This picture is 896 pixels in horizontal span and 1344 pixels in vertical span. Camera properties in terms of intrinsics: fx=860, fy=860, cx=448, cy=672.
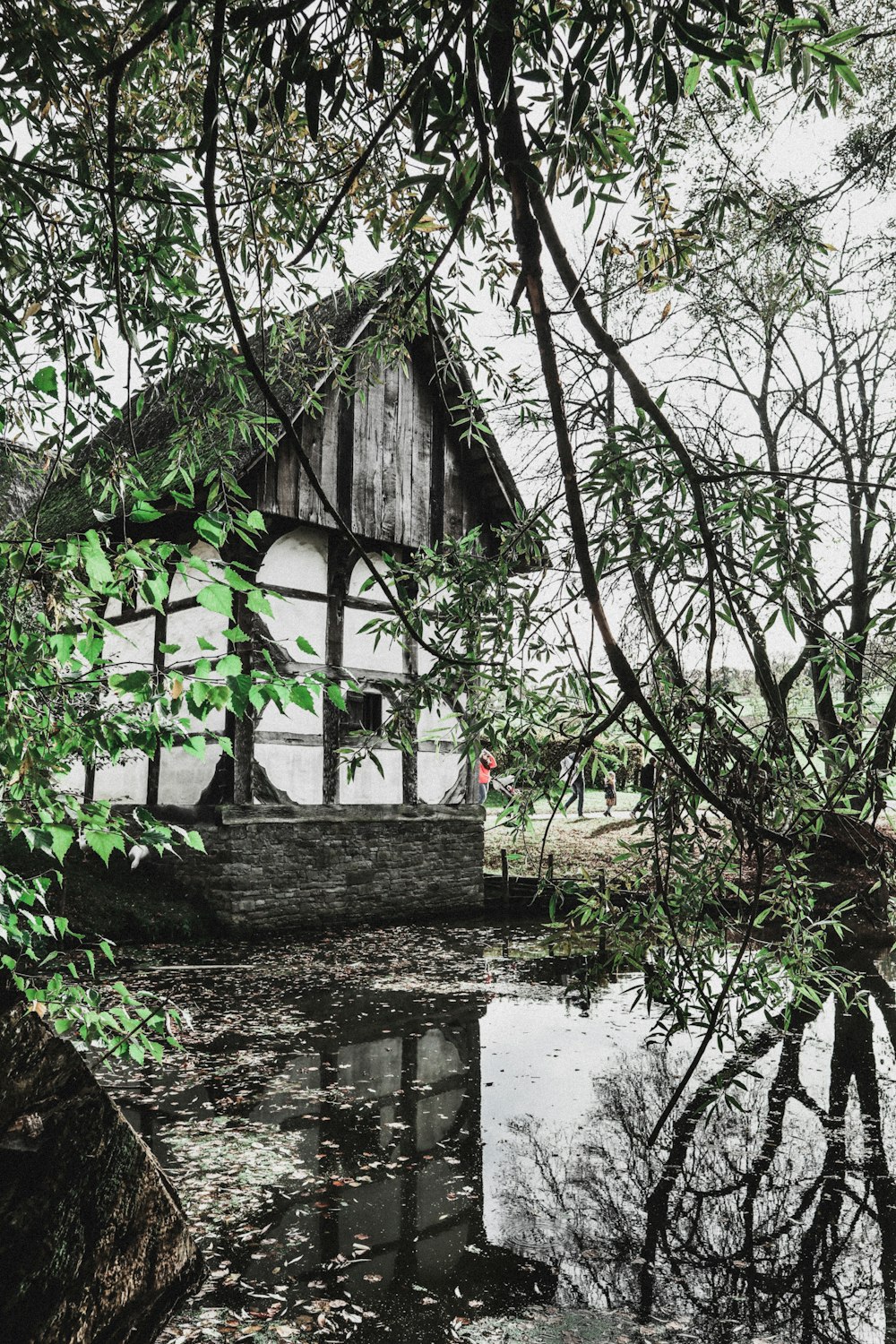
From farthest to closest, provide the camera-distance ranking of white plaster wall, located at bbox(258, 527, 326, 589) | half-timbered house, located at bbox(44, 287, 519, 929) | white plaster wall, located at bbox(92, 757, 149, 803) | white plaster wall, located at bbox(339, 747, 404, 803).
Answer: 1. white plaster wall, located at bbox(92, 757, 149, 803)
2. white plaster wall, located at bbox(339, 747, 404, 803)
3. white plaster wall, located at bbox(258, 527, 326, 589)
4. half-timbered house, located at bbox(44, 287, 519, 929)

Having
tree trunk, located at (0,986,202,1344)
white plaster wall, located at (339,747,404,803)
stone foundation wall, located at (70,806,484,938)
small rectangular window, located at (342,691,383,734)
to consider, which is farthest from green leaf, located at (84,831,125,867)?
small rectangular window, located at (342,691,383,734)

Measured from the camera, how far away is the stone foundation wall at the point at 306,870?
9.93m

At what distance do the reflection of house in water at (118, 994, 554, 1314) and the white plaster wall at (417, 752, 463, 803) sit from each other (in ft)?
17.4

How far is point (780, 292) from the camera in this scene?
371 centimetres

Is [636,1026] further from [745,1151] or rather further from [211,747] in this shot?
[211,747]

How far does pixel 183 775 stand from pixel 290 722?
4.92 feet

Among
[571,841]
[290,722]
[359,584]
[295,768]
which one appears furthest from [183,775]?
[571,841]

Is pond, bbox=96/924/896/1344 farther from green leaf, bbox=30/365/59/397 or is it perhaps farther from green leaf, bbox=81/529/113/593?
green leaf, bbox=30/365/59/397

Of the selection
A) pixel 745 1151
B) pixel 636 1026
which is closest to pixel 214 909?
pixel 636 1026

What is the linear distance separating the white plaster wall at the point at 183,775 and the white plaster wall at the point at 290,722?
649 mm

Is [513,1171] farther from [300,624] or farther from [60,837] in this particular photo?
[300,624]

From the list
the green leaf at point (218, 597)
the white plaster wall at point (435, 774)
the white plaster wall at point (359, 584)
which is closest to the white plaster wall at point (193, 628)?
the white plaster wall at point (359, 584)

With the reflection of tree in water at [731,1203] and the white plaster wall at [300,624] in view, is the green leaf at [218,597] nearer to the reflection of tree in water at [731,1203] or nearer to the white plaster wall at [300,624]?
the reflection of tree in water at [731,1203]

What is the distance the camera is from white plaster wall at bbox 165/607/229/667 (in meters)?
10.3
